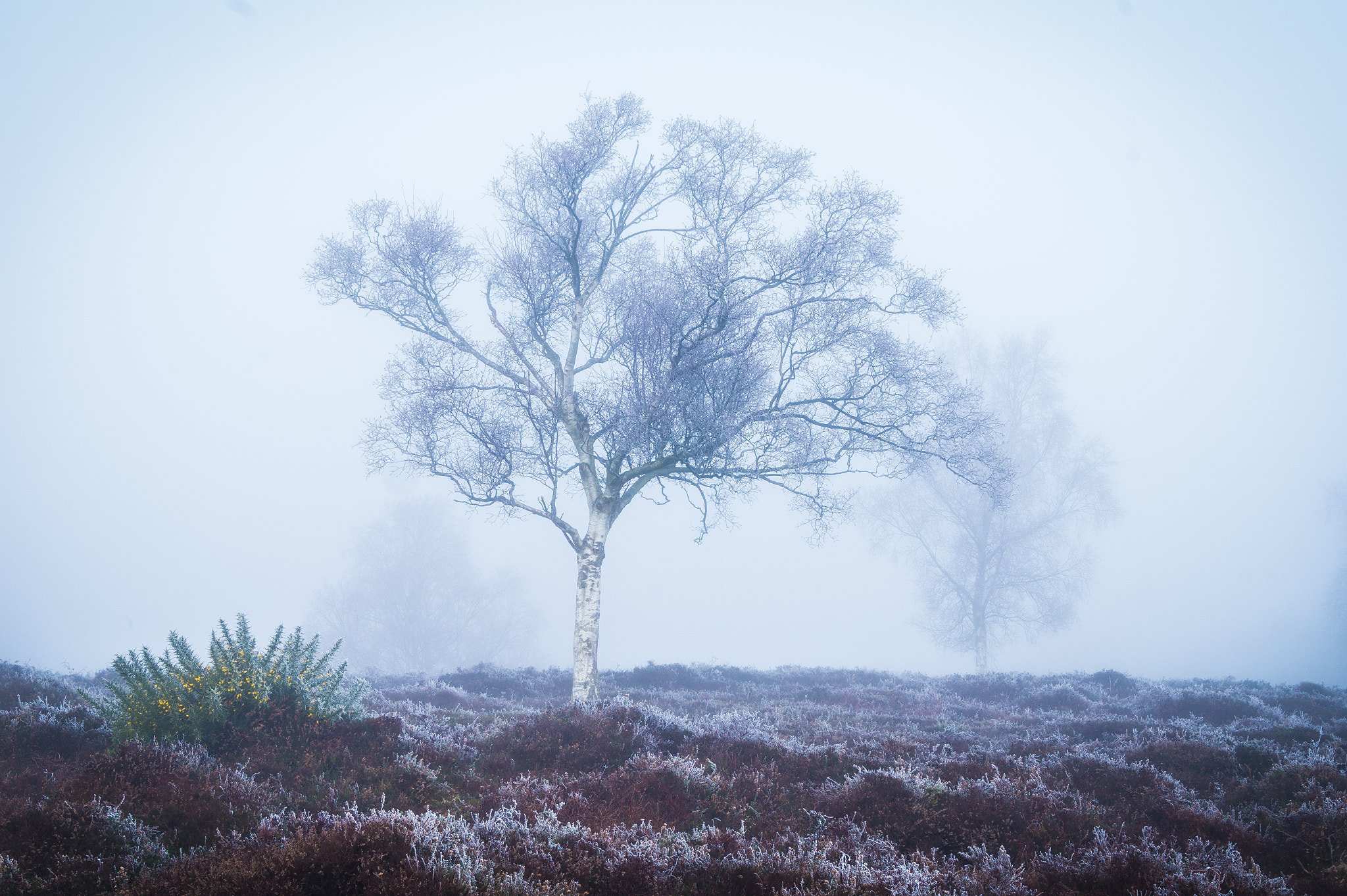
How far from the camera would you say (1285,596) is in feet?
221

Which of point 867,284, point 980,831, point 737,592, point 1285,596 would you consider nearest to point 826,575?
point 737,592

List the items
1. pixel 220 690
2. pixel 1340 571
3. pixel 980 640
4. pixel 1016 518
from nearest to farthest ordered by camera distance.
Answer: pixel 220 690 < pixel 980 640 < pixel 1016 518 < pixel 1340 571

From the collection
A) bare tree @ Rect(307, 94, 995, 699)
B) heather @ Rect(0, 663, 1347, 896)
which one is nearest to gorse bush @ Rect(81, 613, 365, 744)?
heather @ Rect(0, 663, 1347, 896)

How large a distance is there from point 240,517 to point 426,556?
4505 inches

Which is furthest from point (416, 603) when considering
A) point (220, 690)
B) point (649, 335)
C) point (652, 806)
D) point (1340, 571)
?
point (1340, 571)

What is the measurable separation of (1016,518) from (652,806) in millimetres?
25157

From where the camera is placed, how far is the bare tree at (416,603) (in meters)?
34.3

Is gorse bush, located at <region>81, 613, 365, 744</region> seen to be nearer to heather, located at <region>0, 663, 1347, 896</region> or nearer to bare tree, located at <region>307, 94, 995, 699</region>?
heather, located at <region>0, 663, 1347, 896</region>

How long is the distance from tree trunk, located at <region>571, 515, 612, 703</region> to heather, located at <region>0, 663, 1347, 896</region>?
72.7 inches

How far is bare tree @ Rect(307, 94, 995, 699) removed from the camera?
38.4 ft

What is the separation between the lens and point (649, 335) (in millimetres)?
11516

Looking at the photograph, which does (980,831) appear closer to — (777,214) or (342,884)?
(342,884)

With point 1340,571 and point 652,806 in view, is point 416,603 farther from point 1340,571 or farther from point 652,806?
point 1340,571

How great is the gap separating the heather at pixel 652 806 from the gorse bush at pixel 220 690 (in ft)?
0.49
